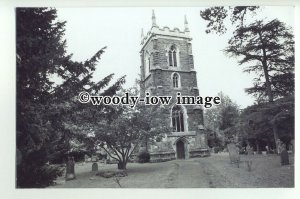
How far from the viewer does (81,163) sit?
732cm

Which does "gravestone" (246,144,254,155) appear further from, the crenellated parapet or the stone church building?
the crenellated parapet

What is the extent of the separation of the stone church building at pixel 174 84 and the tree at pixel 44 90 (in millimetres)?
931

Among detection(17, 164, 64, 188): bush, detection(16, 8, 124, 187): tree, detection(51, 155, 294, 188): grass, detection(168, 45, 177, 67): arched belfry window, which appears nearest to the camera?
detection(51, 155, 294, 188): grass

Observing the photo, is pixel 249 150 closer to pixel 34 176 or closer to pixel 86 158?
pixel 86 158

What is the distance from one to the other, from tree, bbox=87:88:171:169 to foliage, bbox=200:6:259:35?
7.58 feet

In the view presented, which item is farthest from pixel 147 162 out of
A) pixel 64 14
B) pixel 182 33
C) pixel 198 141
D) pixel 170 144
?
pixel 64 14

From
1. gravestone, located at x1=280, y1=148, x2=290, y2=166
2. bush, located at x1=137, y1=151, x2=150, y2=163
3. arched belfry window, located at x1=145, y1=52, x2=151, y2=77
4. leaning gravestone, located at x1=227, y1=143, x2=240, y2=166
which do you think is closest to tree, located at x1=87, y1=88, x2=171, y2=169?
bush, located at x1=137, y1=151, x2=150, y2=163

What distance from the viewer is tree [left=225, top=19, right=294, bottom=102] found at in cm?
709

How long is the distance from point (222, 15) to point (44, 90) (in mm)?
4581

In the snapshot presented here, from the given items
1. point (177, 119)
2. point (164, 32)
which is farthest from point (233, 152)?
point (164, 32)

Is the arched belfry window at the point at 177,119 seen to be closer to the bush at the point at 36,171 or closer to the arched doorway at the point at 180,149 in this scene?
the arched doorway at the point at 180,149

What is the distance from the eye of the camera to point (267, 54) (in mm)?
7461

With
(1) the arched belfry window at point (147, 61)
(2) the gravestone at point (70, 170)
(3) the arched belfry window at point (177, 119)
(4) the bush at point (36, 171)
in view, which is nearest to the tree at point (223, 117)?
(3) the arched belfry window at point (177, 119)

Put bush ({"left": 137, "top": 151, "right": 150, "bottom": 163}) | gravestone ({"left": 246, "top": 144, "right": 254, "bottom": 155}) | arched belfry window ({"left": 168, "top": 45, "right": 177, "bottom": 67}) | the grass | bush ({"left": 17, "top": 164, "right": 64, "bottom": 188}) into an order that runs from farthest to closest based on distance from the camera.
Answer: arched belfry window ({"left": 168, "top": 45, "right": 177, "bottom": 67})
bush ({"left": 137, "top": 151, "right": 150, "bottom": 163})
gravestone ({"left": 246, "top": 144, "right": 254, "bottom": 155})
bush ({"left": 17, "top": 164, "right": 64, "bottom": 188})
the grass
